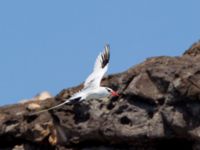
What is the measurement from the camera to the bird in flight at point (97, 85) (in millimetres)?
31312

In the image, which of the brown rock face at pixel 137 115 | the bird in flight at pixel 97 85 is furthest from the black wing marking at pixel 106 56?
the brown rock face at pixel 137 115

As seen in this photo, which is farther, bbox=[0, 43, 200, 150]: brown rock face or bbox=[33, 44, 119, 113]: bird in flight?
bbox=[33, 44, 119, 113]: bird in flight

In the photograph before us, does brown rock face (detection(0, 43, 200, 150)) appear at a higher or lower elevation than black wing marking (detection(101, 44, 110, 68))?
lower

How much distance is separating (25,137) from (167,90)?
6.59m

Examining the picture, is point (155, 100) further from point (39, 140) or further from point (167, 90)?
point (39, 140)

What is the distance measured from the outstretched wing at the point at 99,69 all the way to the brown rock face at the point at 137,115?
1.82ft

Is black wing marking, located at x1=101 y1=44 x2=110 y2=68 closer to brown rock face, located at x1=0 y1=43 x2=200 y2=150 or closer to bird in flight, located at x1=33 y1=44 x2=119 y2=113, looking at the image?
bird in flight, located at x1=33 y1=44 x2=119 y2=113

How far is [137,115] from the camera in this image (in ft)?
102

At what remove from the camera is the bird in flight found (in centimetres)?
3131

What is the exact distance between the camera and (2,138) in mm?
35938

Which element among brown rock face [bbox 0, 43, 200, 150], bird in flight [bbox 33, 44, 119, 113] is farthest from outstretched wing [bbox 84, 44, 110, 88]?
brown rock face [bbox 0, 43, 200, 150]

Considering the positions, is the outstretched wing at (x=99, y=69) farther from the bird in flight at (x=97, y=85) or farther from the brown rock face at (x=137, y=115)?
the brown rock face at (x=137, y=115)

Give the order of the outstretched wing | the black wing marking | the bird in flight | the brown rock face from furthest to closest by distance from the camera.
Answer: the black wing marking < the outstretched wing < the bird in flight < the brown rock face

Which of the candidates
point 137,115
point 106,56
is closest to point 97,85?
point 106,56
